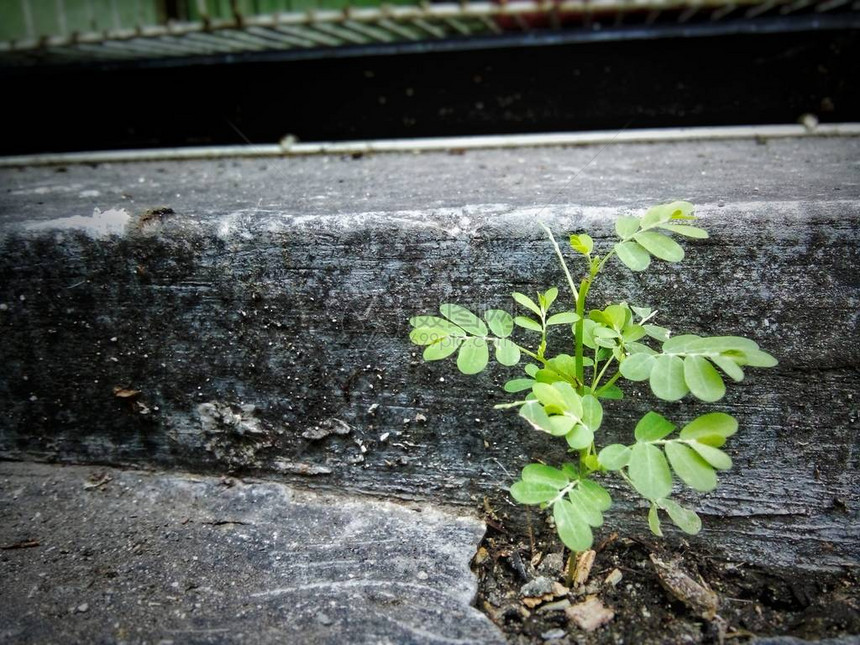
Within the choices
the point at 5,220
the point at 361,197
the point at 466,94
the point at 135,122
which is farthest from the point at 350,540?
the point at 135,122

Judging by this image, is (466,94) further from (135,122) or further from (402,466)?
(402,466)

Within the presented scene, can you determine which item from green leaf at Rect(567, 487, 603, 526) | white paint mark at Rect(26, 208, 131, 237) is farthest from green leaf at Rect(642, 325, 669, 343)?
white paint mark at Rect(26, 208, 131, 237)

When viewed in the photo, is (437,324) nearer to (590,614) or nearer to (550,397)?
(550,397)

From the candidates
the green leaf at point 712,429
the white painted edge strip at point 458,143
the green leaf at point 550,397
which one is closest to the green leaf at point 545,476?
the green leaf at point 550,397

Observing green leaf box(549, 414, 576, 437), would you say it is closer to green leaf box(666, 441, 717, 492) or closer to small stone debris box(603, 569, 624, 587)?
green leaf box(666, 441, 717, 492)

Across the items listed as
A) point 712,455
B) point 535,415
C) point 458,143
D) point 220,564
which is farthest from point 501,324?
point 458,143

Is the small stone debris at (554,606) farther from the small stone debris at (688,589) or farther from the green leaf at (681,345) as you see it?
the green leaf at (681,345)

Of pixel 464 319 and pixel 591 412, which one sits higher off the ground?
pixel 464 319
